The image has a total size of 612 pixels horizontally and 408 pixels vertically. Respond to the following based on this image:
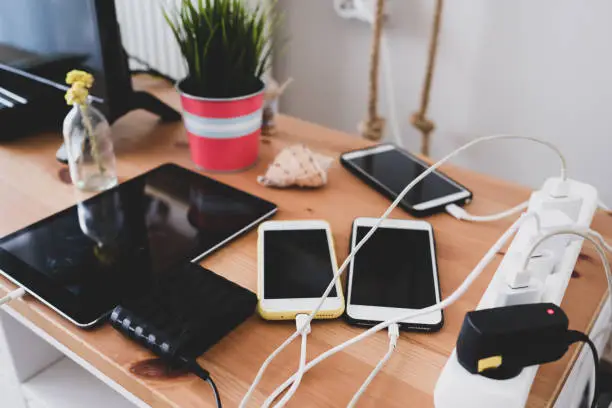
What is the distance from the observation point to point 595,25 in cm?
98

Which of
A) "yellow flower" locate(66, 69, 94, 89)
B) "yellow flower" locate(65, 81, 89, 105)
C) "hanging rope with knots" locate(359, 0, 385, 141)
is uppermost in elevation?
"yellow flower" locate(66, 69, 94, 89)

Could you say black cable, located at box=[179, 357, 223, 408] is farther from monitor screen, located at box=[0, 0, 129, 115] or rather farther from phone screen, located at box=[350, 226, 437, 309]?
monitor screen, located at box=[0, 0, 129, 115]

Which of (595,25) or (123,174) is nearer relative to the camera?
(123,174)

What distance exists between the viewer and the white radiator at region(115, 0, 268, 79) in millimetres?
1302

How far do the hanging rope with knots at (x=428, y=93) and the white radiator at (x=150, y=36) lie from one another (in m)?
0.53

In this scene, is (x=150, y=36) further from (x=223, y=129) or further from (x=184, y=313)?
(x=184, y=313)

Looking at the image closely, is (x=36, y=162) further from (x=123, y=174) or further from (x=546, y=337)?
(x=546, y=337)

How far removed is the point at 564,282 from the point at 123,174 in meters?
0.55

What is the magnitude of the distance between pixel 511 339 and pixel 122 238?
0.42 metres

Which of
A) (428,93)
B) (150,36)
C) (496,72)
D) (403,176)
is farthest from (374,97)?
(150,36)

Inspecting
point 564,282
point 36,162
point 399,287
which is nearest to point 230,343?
point 399,287

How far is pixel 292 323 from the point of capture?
1.75ft

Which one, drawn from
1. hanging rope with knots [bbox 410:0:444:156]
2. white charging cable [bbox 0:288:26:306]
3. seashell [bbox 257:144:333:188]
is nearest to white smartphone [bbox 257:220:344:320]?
seashell [bbox 257:144:333:188]

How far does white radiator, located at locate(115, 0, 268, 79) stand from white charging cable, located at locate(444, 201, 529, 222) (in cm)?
80
